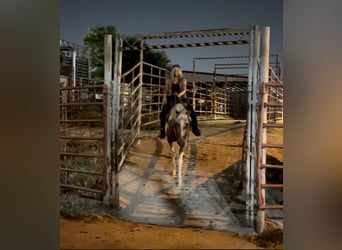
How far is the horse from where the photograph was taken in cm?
194

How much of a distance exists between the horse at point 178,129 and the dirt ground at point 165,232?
6 centimetres

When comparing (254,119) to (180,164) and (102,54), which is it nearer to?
(180,164)

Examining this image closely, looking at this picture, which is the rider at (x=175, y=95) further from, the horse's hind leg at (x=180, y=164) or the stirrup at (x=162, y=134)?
the horse's hind leg at (x=180, y=164)

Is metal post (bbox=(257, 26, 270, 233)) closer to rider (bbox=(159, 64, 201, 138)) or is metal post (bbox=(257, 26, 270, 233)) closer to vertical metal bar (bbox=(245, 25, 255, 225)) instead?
vertical metal bar (bbox=(245, 25, 255, 225))

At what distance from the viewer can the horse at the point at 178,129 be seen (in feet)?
6.35

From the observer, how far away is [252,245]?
1.81 metres

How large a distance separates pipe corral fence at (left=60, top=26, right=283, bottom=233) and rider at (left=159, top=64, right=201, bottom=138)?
3cm

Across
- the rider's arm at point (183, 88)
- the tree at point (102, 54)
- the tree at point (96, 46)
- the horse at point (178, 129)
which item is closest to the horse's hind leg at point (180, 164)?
the horse at point (178, 129)

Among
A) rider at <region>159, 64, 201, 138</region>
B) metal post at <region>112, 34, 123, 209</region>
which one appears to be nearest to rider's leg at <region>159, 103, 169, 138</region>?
rider at <region>159, 64, 201, 138</region>

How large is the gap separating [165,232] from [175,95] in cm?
69

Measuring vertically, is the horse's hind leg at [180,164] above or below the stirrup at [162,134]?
below

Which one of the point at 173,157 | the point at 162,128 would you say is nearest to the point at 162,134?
the point at 162,128
